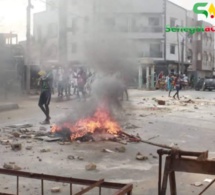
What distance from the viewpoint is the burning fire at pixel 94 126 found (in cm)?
757

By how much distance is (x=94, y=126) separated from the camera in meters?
7.79

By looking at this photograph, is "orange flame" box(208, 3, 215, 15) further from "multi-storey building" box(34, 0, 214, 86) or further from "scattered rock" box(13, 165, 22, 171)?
"scattered rock" box(13, 165, 22, 171)

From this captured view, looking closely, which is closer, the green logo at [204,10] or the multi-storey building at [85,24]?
the multi-storey building at [85,24]

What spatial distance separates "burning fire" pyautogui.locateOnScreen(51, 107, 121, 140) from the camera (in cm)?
757

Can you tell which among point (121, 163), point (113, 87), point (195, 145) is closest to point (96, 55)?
point (113, 87)

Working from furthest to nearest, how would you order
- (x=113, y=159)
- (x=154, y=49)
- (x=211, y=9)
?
Answer: 1. (x=154, y=49)
2. (x=211, y=9)
3. (x=113, y=159)

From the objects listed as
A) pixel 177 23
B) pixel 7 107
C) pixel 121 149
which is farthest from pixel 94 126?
pixel 177 23

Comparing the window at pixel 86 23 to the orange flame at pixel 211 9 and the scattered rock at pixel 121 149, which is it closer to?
the scattered rock at pixel 121 149

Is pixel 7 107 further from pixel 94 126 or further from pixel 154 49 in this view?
pixel 154 49

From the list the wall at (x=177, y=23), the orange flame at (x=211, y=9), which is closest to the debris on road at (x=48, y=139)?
the orange flame at (x=211, y=9)

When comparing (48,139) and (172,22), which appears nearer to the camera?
(48,139)

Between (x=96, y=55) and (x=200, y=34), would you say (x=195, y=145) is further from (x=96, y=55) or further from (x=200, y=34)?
(x=200, y=34)

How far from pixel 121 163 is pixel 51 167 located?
3.56ft

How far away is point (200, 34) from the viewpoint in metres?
49.6
